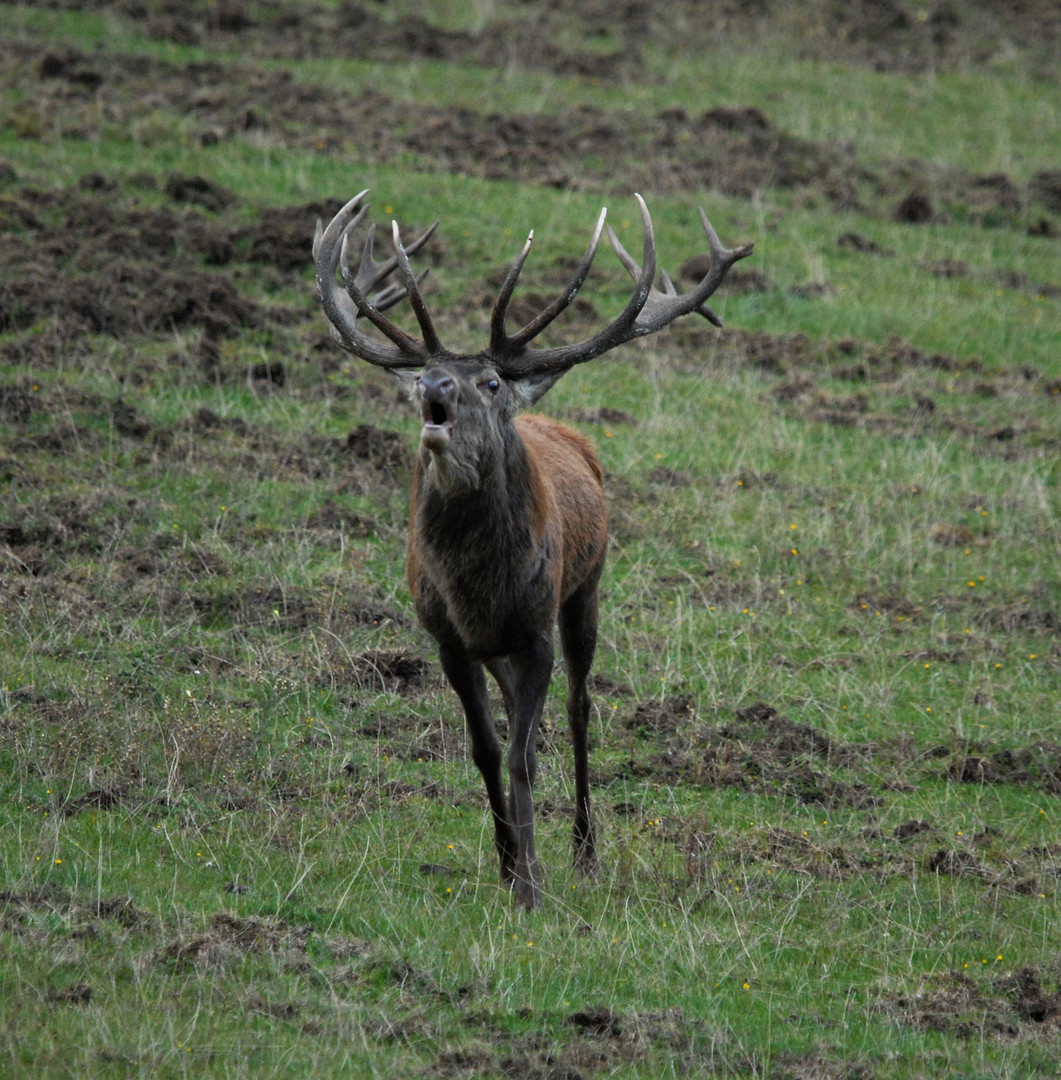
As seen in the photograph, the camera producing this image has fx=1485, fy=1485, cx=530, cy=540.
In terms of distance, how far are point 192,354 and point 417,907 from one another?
23.9ft

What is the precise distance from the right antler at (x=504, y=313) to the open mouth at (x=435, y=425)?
1.41 ft

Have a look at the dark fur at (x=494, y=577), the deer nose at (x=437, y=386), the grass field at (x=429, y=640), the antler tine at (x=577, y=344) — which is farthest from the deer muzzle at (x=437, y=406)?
the grass field at (x=429, y=640)

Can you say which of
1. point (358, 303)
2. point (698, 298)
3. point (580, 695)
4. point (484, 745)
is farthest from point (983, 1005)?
point (358, 303)

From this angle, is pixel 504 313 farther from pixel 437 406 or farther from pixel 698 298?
pixel 698 298

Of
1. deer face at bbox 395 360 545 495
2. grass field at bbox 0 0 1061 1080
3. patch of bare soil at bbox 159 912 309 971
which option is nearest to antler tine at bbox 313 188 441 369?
deer face at bbox 395 360 545 495

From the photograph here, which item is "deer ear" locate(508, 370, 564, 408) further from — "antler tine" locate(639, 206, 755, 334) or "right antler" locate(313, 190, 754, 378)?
"antler tine" locate(639, 206, 755, 334)

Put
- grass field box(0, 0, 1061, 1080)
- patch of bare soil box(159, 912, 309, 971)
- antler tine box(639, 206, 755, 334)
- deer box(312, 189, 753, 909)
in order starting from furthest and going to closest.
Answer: antler tine box(639, 206, 755, 334) → deer box(312, 189, 753, 909) → grass field box(0, 0, 1061, 1080) → patch of bare soil box(159, 912, 309, 971)

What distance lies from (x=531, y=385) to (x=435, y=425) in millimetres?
891

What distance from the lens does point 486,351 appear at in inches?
268

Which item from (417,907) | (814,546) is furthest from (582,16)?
(417,907)

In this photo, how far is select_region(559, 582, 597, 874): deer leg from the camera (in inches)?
287

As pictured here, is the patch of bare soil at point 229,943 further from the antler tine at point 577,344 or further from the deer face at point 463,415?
the antler tine at point 577,344

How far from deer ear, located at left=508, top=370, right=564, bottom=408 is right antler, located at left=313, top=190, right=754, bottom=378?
27 millimetres

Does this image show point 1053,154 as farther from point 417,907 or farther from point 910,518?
point 417,907
